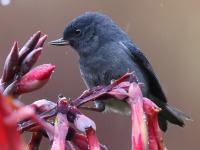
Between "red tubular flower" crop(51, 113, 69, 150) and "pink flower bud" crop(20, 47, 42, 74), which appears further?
"pink flower bud" crop(20, 47, 42, 74)

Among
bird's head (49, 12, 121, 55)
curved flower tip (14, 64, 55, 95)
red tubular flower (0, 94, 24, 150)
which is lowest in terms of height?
bird's head (49, 12, 121, 55)

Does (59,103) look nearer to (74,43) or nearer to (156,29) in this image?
(74,43)

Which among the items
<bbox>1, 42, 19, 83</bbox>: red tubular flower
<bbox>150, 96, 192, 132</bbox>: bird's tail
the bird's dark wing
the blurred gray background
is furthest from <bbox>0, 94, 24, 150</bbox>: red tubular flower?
the blurred gray background

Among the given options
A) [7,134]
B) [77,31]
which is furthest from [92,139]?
[77,31]

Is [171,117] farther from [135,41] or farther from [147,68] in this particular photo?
[135,41]

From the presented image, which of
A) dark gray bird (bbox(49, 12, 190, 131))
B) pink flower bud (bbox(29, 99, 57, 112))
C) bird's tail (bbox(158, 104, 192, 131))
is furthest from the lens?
dark gray bird (bbox(49, 12, 190, 131))

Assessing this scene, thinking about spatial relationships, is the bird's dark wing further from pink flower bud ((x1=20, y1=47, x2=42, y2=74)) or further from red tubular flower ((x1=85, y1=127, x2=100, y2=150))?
red tubular flower ((x1=85, y1=127, x2=100, y2=150))

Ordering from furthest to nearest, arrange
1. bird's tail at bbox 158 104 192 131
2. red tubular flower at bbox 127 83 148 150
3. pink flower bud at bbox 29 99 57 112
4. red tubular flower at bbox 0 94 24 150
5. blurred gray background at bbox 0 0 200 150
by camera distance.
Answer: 1. blurred gray background at bbox 0 0 200 150
2. bird's tail at bbox 158 104 192 131
3. pink flower bud at bbox 29 99 57 112
4. red tubular flower at bbox 127 83 148 150
5. red tubular flower at bbox 0 94 24 150
